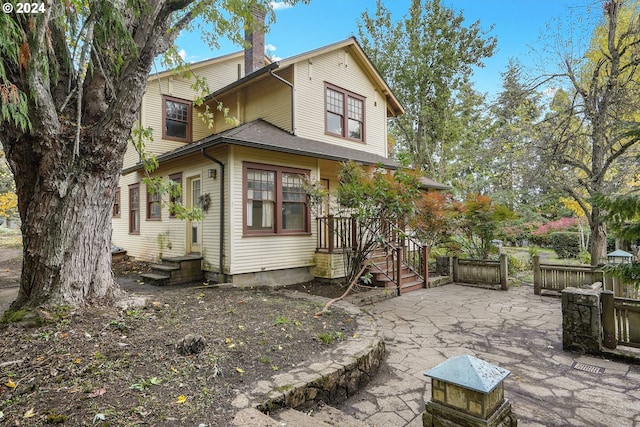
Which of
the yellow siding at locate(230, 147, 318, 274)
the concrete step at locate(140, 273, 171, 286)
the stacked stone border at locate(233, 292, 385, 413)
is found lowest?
the stacked stone border at locate(233, 292, 385, 413)

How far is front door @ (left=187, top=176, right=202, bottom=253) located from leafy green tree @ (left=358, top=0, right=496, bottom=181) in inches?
539

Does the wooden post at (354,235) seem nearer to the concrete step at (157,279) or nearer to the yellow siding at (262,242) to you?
the yellow siding at (262,242)

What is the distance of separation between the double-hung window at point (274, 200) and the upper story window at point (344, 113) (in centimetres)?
240

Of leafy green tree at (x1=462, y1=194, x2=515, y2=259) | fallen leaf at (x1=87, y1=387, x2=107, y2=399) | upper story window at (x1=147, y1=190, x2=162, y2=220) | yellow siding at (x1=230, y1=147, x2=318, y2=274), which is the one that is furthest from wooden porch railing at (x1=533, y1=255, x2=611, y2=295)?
upper story window at (x1=147, y1=190, x2=162, y2=220)

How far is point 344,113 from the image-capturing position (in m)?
10.4

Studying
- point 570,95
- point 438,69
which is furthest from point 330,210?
point 438,69

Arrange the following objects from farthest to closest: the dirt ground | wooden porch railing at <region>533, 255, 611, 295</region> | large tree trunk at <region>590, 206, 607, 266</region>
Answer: large tree trunk at <region>590, 206, 607, 266</region> → wooden porch railing at <region>533, 255, 611, 295</region> → the dirt ground

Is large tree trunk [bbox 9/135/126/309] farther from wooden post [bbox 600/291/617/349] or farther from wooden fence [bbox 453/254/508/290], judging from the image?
wooden fence [bbox 453/254/508/290]

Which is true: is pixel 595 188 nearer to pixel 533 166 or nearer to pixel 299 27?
pixel 533 166

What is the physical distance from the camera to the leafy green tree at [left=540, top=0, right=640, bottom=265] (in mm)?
7836

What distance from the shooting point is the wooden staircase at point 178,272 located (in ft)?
A: 25.4

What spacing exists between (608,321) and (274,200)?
260 inches

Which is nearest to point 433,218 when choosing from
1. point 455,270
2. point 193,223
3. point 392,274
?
point 455,270

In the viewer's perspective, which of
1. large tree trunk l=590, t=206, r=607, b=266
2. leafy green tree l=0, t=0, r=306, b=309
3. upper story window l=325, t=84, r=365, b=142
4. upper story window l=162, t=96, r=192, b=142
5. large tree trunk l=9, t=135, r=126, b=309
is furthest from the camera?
upper story window l=162, t=96, r=192, b=142
